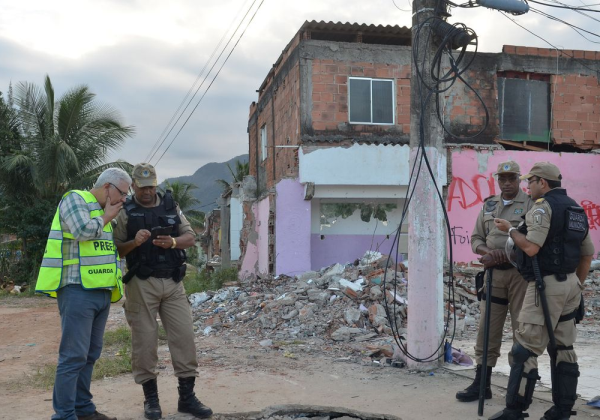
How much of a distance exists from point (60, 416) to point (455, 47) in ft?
16.7

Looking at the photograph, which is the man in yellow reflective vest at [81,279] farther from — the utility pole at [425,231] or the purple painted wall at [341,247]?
the purple painted wall at [341,247]

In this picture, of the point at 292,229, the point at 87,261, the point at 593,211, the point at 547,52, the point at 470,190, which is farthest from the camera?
the point at 547,52

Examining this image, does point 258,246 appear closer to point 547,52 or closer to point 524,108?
point 524,108

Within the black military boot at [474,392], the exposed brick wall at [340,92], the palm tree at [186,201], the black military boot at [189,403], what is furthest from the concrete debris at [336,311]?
the palm tree at [186,201]

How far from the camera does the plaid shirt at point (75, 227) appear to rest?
3.94 metres

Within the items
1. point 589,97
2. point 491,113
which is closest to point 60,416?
point 491,113

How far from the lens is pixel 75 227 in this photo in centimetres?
394

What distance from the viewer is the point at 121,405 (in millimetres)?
4723

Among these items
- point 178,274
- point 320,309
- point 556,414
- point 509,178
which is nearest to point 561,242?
point 509,178

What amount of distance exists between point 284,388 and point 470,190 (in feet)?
34.9

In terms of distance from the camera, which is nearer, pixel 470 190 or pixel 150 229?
pixel 150 229

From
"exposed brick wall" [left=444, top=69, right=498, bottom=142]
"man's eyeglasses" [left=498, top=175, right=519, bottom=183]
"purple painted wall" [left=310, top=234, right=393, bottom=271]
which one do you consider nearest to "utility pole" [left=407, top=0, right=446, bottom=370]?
"man's eyeglasses" [left=498, top=175, right=519, bottom=183]

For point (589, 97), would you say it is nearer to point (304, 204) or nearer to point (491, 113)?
point (491, 113)

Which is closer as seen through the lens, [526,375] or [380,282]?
[526,375]
